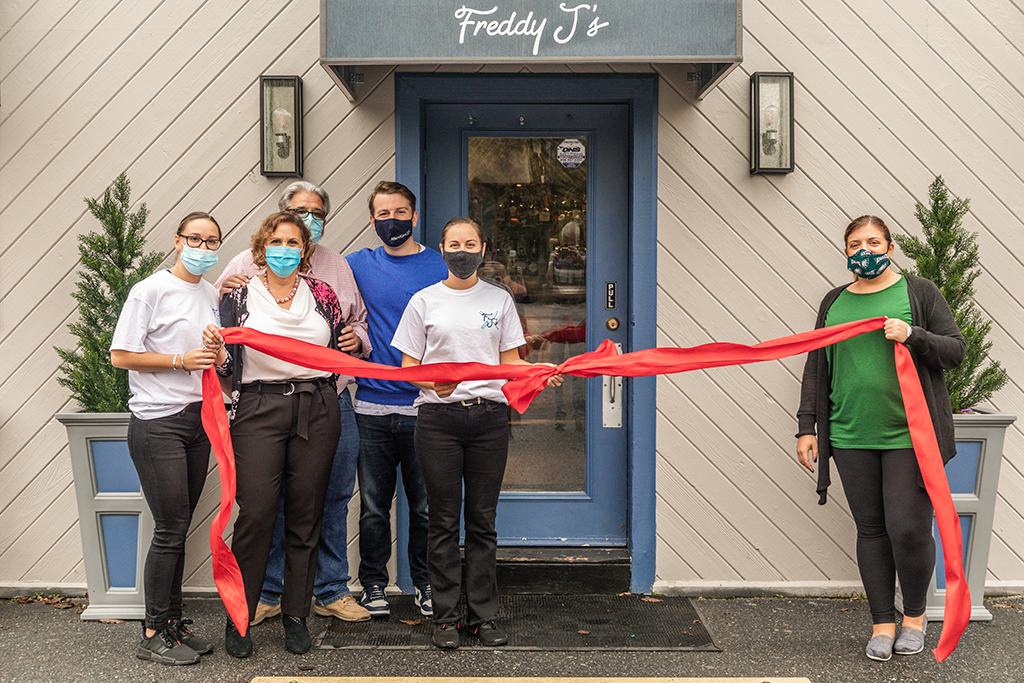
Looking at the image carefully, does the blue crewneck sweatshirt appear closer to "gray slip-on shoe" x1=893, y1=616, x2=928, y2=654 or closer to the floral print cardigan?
the floral print cardigan

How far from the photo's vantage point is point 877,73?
3998 mm

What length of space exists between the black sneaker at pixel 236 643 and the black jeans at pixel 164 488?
0.87ft

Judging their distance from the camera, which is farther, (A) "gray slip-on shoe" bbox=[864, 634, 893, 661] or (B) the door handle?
(B) the door handle

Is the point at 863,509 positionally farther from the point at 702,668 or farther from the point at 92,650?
the point at 92,650

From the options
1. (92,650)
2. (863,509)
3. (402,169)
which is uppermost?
(402,169)

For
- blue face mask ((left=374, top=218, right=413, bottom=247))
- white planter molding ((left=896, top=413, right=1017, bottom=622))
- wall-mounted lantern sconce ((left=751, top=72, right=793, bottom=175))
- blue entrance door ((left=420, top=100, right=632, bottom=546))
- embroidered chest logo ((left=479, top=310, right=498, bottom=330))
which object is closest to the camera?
embroidered chest logo ((left=479, top=310, right=498, bottom=330))

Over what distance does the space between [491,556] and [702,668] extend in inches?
38.3

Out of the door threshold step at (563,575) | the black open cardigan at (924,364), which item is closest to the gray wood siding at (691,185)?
the door threshold step at (563,575)

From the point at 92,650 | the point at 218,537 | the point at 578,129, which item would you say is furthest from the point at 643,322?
the point at 92,650

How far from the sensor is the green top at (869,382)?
3.13m

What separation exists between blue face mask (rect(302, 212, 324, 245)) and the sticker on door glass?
1404 millimetres

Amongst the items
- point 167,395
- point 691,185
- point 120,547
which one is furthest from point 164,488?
point 691,185

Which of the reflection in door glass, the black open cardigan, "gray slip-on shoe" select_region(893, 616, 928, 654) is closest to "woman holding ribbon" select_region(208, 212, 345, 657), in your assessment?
the reflection in door glass

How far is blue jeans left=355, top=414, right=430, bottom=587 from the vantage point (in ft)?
11.7
